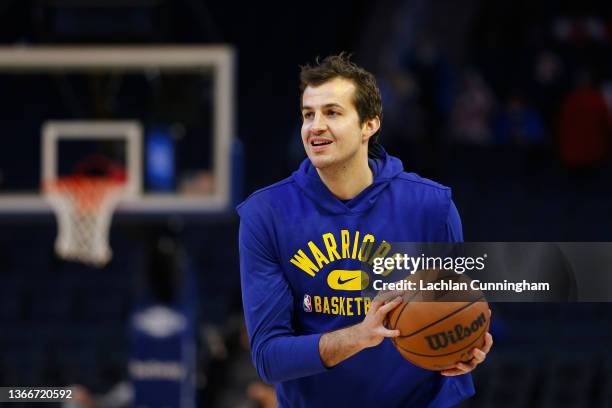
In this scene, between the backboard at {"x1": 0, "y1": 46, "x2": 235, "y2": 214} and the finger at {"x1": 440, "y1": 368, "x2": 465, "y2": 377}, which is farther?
the backboard at {"x1": 0, "y1": 46, "x2": 235, "y2": 214}

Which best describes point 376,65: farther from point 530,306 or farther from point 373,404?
point 373,404

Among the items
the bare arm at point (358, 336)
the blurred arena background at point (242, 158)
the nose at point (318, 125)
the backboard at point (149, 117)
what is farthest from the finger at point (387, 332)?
the backboard at point (149, 117)

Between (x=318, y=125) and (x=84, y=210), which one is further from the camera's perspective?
(x=84, y=210)

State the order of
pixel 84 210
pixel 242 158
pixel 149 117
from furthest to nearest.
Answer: pixel 242 158 → pixel 149 117 → pixel 84 210

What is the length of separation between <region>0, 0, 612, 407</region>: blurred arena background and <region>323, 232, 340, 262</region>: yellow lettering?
4788 mm

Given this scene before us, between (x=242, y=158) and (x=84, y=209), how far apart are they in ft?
11.1

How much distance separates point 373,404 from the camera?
10.5 ft

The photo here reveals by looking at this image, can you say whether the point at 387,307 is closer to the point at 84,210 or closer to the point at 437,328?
the point at 437,328

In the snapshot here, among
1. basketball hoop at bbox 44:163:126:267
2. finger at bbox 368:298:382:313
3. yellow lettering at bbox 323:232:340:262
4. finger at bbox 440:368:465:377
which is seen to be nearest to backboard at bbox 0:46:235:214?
basketball hoop at bbox 44:163:126:267

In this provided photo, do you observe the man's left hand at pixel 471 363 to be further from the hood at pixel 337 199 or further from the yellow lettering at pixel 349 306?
the hood at pixel 337 199

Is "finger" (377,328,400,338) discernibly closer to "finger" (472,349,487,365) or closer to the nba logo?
"finger" (472,349,487,365)

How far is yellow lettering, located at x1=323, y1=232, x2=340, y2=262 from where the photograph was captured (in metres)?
3.23

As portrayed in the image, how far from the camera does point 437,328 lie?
3.00m

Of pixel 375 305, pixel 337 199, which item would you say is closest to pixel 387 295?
pixel 375 305
